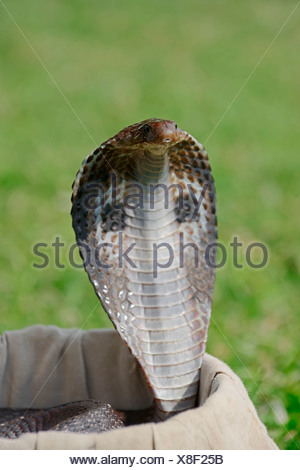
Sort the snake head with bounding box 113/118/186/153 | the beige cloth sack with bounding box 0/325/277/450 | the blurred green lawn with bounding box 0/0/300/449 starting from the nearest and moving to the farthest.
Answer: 1. the snake head with bounding box 113/118/186/153
2. the beige cloth sack with bounding box 0/325/277/450
3. the blurred green lawn with bounding box 0/0/300/449

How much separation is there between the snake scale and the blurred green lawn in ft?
1.72

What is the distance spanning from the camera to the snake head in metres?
1.64

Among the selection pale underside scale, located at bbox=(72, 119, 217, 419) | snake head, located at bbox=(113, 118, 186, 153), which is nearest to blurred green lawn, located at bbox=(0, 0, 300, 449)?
pale underside scale, located at bbox=(72, 119, 217, 419)

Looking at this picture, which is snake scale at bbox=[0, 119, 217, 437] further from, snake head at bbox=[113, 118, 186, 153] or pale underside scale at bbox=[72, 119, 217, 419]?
snake head at bbox=[113, 118, 186, 153]

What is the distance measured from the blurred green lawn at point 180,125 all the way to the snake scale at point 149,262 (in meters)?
0.52


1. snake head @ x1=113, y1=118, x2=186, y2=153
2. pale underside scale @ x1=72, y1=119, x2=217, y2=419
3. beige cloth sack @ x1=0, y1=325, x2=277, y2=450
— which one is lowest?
beige cloth sack @ x1=0, y1=325, x2=277, y2=450

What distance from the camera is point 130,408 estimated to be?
7.27 feet

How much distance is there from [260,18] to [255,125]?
3062mm

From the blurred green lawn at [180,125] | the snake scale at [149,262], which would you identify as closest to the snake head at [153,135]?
the snake scale at [149,262]

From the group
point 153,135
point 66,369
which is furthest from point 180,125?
point 153,135

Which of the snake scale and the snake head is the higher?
the snake head

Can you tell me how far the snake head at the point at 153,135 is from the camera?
164 centimetres

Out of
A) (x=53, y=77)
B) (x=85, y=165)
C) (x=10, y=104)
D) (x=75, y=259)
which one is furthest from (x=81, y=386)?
(x=53, y=77)

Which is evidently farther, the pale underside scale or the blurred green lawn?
the blurred green lawn
